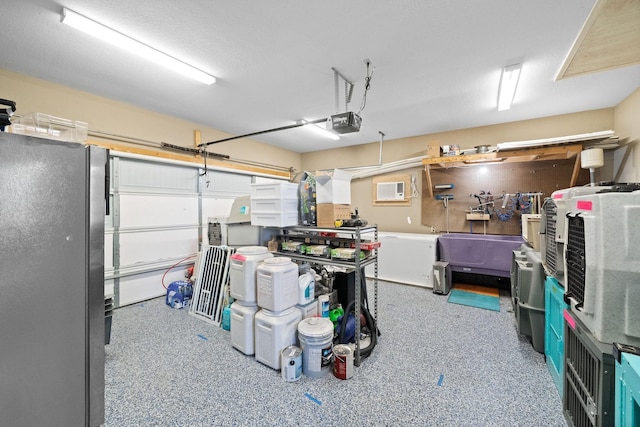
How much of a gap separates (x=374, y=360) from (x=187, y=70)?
3542 mm

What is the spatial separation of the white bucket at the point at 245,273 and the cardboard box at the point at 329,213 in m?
0.69

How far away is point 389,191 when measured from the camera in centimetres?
567

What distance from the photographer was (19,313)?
2.83 ft

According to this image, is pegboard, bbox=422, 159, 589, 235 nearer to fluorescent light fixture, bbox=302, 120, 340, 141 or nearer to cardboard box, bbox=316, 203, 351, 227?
fluorescent light fixture, bbox=302, 120, 340, 141

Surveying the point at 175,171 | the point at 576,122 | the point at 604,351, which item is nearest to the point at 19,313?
the point at 604,351

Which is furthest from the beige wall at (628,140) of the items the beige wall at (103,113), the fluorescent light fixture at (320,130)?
the beige wall at (103,113)

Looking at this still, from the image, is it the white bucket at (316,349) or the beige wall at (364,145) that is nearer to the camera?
the white bucket at (316,349)

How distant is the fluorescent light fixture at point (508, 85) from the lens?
2768 mm

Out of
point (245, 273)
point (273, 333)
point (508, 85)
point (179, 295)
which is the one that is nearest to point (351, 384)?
point (273, 333)

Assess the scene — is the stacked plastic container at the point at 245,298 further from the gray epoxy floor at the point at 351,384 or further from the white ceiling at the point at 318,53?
the white ceiling at the point at 318,53

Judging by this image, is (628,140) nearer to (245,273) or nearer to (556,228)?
(556,228)

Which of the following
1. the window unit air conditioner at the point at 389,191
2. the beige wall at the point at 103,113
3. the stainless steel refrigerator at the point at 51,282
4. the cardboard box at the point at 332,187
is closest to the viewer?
the stainless steel refrigerator at the point at 51,282

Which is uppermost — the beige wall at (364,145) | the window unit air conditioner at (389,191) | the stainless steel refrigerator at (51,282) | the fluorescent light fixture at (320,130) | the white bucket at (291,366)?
the fluorescent light fixture at (320,130)

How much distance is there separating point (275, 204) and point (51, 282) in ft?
6.11
